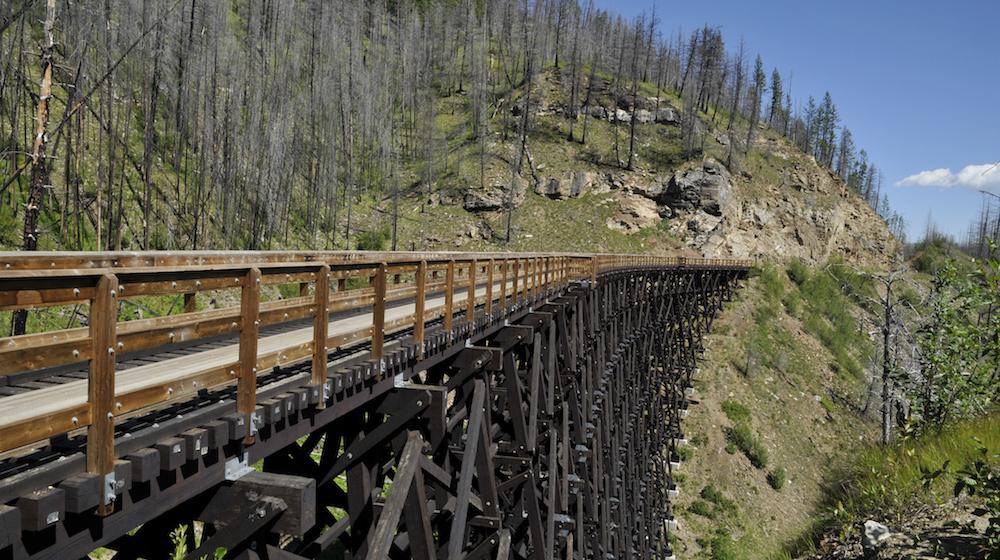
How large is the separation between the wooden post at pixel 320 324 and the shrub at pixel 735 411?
2880cm

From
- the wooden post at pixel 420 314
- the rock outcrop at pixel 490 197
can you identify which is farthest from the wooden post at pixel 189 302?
the rock outcrop at pixel 490 197

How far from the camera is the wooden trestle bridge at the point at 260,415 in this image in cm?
212

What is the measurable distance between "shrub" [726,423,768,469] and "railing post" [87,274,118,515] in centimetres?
2903

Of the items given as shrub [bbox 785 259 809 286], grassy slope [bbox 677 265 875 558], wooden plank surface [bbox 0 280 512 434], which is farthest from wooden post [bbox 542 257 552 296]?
shrub [bbox 785 259 809 286]

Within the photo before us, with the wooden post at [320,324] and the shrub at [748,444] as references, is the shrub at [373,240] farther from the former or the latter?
the wooden post at [320,324]

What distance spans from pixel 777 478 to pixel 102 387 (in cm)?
2905

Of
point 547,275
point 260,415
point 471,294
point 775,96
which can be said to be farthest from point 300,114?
point 775,96

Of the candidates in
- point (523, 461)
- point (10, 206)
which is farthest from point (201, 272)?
point (10, 206)

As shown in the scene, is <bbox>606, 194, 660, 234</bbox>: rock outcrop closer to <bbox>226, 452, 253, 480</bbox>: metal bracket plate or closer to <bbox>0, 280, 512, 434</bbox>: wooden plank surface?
<bbox>0, 280, 512, 434</bbox>: wooden plank surface

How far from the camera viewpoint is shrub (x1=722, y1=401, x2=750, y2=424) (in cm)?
2891

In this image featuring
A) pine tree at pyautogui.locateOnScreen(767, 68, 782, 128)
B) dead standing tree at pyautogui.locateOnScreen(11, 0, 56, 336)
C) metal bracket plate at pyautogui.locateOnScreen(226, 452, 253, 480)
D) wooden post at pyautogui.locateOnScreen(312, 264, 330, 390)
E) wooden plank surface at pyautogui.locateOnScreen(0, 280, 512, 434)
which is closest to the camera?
wooden plank surface at pyautogui.locateOnScreen(0, 280, 512, 434)

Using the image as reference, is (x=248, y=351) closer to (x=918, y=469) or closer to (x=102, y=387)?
(x=102, y=387)

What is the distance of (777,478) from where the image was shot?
2630cm

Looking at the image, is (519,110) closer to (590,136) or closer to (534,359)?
(590,136)
